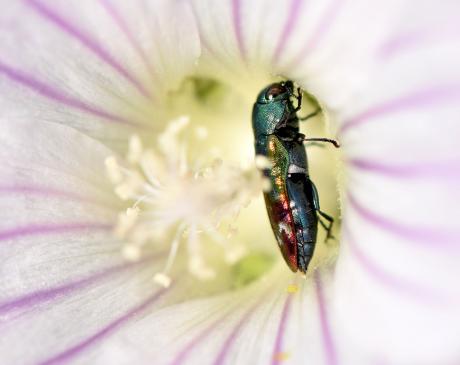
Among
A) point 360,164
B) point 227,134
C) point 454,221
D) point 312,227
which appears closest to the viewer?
point 454,221

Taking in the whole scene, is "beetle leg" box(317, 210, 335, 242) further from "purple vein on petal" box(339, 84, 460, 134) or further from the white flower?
"purple vein on petal" box(339, 84, 460, 134)

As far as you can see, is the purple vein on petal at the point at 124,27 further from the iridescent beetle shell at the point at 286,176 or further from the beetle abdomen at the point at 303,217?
the beetle abdomen at the point at 303,217

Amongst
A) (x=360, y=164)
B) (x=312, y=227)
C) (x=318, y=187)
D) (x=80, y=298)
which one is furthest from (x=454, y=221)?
(x=80, y=298)

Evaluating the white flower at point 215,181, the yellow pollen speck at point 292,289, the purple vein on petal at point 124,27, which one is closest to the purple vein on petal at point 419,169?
the white flower at point 215,181

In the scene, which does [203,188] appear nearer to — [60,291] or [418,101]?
[60,291]

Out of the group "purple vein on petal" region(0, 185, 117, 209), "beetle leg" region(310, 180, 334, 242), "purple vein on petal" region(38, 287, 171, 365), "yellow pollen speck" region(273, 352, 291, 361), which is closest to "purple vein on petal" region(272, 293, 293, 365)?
"yellow pollen speck" region(273, 352, 291, 361)

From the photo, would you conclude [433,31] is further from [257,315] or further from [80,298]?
[80,298]

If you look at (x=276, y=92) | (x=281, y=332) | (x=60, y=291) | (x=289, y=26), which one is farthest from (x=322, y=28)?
(x=60, y=291)

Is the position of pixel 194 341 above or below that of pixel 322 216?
below
